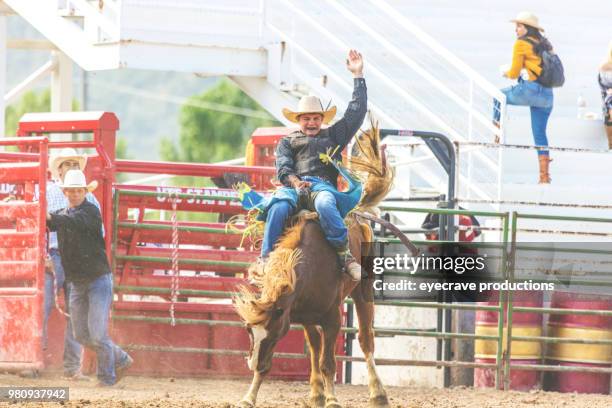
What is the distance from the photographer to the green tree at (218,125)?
5824 centimetres

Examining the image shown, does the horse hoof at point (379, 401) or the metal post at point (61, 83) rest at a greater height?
the metal post at point (61, 83)

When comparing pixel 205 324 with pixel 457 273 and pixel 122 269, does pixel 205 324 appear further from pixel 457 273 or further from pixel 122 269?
pixel 457 273

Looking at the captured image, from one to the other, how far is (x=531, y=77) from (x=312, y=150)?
16.9ft

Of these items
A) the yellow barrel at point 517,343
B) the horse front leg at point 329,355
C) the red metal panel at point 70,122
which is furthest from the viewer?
Result: the yellow barrel at point 517,343

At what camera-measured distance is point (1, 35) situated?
1507 cm

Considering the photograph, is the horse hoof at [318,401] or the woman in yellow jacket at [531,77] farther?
the woman in yellow jacket at [531,77]

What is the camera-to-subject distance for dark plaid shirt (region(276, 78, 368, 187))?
30.4ft

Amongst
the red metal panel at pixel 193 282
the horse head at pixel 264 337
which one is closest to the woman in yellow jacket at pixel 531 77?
the red metal panel at pixel 193 282

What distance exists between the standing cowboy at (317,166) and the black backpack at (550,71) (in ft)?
15.2

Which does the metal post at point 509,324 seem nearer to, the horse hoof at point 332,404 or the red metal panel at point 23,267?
the horse hoof at point 332,404

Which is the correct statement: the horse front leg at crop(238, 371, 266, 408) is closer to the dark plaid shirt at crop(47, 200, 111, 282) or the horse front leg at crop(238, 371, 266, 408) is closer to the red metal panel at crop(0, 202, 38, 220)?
the dark plaid shirt at crop(47, 200, 111, 282)

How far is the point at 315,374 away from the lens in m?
9.05

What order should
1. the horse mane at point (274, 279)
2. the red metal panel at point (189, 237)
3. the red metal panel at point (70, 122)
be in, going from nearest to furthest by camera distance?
the horse mane at point (274, 279) → the red metal panel at point (70, 122) → the red metal panel at point (189, 237)

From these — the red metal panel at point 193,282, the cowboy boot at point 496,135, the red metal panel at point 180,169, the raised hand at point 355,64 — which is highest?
the raised hand at point 355,64
